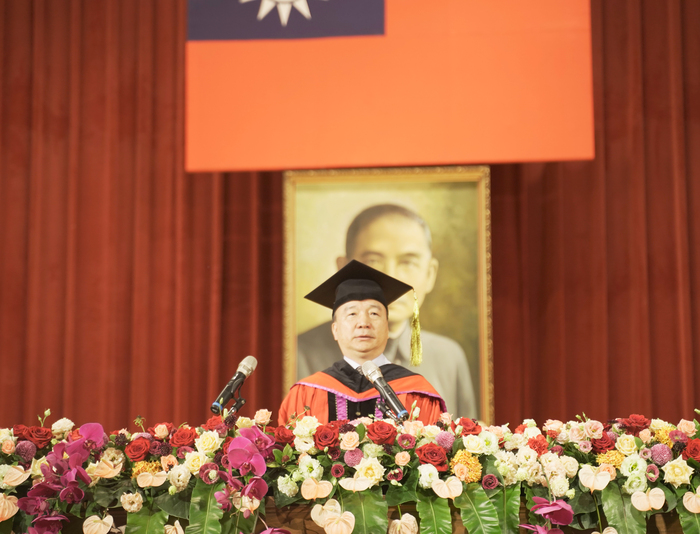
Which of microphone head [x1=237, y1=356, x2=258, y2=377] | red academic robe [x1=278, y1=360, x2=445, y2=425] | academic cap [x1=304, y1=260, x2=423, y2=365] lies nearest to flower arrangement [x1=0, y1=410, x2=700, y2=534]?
microphone head [x1=237, y1=356, x2=258, y2=377]

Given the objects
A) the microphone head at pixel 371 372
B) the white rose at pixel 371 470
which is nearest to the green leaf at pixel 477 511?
the white rose at pixel 371 470

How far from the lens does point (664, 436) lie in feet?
5.79

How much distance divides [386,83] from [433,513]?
277 centimetres

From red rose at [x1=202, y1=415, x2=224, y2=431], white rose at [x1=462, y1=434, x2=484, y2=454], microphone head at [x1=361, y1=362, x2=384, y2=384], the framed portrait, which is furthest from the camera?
the framed portrait

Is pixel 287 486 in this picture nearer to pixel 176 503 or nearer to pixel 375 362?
pixel 176 503

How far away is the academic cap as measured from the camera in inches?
118

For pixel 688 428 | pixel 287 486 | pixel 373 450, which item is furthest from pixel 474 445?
pixel 688 428

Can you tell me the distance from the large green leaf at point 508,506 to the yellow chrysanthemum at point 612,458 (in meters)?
0.24

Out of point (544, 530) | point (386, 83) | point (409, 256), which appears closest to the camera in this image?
point (544, 530)

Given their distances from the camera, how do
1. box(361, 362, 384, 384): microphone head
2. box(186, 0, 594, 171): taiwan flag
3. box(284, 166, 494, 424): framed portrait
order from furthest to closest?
box(284, 166, 494, 424): framed portrait → box(186, 0, 594, 171): taiwan flag → box(361, 362, 384, 384): microphone head

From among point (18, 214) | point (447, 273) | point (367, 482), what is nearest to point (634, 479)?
point (367, 482)

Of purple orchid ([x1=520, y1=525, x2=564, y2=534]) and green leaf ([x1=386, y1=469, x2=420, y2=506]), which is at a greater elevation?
green leaf ([x1=386, y1=469, x2=420, y2=506])

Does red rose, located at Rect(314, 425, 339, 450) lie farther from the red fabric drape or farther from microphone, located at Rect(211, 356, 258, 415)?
the red fabric drape

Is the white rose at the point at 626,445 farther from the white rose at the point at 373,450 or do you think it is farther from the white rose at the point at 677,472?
the white rose at the point at 373,450
